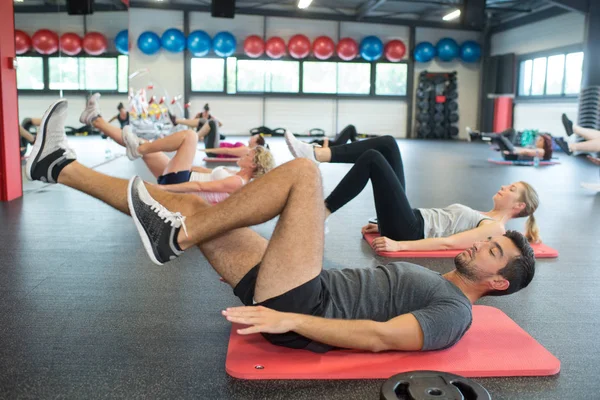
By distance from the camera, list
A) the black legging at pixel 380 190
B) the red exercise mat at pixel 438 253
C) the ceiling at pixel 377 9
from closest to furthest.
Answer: the black legging at pixel 380 190 → the red exercise mat at pixel 438 253 → the ceiling at pixel 377 9

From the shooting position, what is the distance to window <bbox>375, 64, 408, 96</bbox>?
1544cm

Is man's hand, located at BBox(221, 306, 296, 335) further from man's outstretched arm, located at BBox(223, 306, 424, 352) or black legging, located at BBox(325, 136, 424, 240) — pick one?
black legging, located at BBox(325, 136, 424, 240)

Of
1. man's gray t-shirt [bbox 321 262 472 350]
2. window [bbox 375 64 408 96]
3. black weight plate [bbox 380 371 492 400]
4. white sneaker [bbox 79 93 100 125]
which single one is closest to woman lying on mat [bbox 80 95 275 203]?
white sneaker [bbox 79 93 100 125]

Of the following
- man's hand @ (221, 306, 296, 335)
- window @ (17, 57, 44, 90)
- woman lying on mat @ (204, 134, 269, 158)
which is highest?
window @ (17, 57, 44, 90)

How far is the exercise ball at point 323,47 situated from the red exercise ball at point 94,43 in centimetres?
697

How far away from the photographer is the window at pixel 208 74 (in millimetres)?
14398

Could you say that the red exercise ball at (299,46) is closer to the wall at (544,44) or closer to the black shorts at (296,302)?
the wall at (544,44)

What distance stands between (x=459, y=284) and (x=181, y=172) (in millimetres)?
2746

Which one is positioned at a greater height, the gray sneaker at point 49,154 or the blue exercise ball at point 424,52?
the blue exercise ball at point 424,52

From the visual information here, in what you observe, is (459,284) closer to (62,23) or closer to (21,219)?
(21,219)

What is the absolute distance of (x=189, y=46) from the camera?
13500mm

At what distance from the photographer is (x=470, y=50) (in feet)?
49.8

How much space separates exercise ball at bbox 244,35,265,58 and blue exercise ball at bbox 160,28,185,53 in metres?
1.49

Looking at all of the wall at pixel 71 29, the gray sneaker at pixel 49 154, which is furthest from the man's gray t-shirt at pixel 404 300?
the wall at pixel 71 29
